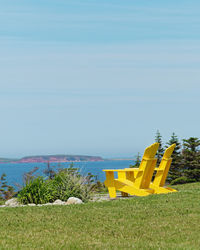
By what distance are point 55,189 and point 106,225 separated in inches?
153

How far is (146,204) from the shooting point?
31.2 ft

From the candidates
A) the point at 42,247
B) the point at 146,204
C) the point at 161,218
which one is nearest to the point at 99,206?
the point at 146,204

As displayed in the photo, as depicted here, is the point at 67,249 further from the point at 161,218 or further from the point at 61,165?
the point at 61,165

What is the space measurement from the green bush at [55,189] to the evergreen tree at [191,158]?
1044 centimetres

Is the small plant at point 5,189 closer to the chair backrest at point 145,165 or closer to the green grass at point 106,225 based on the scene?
the chair backrest at point 145,165

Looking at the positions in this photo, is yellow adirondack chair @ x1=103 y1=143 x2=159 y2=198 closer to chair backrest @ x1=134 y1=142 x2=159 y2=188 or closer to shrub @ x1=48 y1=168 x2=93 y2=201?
chair backrest @ x1=134 y1=142 x2=159 y2=188

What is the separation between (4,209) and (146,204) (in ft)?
9.73

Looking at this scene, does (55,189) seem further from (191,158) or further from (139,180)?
(191,158)

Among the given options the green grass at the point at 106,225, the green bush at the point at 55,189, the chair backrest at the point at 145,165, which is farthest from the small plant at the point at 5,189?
the green grass at the point at 106,225

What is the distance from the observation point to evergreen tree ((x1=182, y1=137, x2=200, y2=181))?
68.4 ft

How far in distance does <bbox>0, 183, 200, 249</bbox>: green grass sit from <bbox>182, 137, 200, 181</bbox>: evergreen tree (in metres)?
11.0

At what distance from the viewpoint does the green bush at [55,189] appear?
10.8m

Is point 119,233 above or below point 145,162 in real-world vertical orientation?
below

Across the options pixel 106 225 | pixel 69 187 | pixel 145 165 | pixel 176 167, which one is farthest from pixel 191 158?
pixel 106 225
